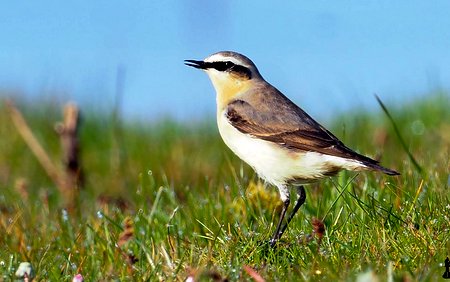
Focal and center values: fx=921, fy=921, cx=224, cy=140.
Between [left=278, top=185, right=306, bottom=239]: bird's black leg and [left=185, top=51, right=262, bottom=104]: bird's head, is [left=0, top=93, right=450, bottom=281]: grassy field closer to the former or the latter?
[left=278, top=185, right=306, bottom=239]: bird's black leg

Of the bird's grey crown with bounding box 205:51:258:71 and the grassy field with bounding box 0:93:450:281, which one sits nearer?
the grassy field with bounding box 0:93:450:281

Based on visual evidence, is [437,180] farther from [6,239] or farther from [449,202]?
[6,239]

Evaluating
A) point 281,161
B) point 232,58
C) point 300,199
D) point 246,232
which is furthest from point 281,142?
point 232,58

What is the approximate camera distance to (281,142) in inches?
269

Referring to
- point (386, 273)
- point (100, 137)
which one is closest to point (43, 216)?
point (386, 273)

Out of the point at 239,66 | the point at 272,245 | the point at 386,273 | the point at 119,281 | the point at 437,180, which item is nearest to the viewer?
the point at 386,273

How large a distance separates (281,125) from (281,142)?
7.1 inches

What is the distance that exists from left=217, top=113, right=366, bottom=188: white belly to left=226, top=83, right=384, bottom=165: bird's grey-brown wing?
0.05 m

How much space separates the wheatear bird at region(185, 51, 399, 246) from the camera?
6.59m

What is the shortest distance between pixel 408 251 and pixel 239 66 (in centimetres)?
286

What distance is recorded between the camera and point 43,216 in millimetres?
7352

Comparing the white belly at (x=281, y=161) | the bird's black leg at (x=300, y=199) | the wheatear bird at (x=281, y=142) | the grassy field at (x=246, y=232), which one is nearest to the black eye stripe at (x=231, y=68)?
the wheatear bird at (x=281, y=142)

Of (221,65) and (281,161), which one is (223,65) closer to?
(221,65)

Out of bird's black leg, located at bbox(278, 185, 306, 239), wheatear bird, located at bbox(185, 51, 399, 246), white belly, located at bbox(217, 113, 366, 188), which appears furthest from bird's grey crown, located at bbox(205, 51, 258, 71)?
bird's black leg, located at bbox(278, 185, 306, 239)
